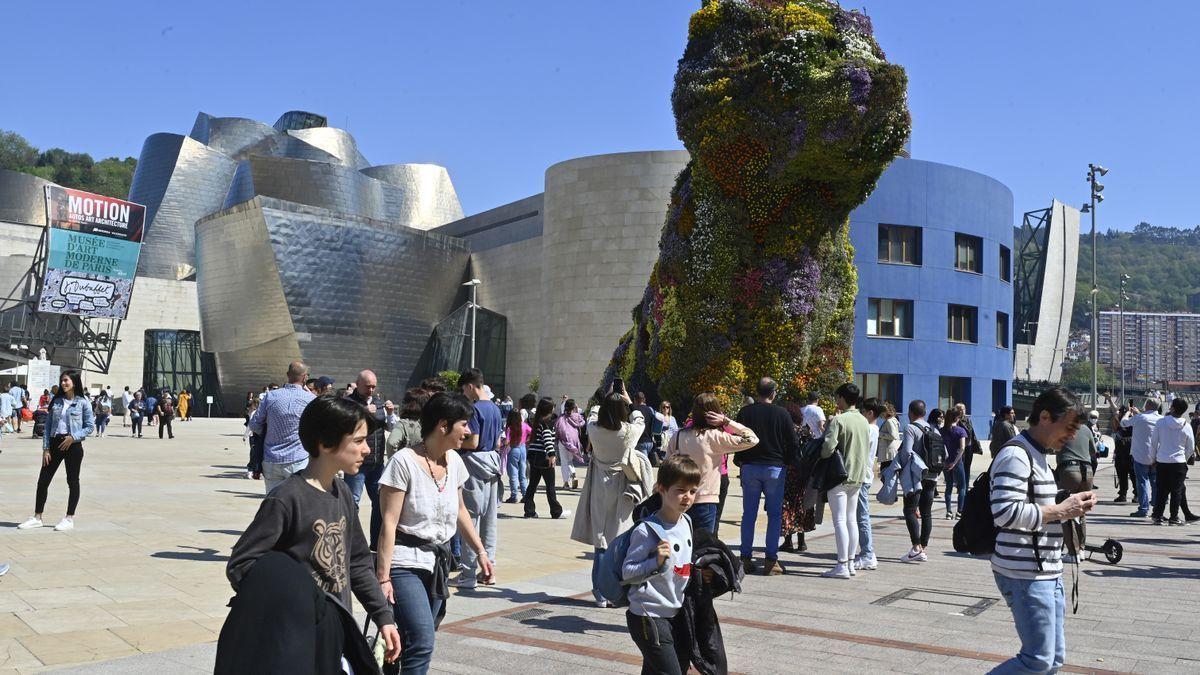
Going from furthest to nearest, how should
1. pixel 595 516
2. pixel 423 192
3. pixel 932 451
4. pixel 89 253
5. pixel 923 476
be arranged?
pixel 423 192 → pixel 89 253 → pixel 932 451 → pixel 923 476 → pixel 595 516

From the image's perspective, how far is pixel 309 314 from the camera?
4644 centimetres

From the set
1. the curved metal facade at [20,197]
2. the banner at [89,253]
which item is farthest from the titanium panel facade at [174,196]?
the banner at [89,253]

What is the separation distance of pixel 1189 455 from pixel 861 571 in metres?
6.36

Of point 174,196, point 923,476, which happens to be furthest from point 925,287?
point 174,196

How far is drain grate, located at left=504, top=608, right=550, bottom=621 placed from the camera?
6641mm

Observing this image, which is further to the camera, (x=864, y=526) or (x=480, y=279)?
(x=480, y=279)

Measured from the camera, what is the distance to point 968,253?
37562 millimetres

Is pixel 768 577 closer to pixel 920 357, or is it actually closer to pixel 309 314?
pixel 920 357

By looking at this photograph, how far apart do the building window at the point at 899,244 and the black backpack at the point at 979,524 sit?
32714 mm

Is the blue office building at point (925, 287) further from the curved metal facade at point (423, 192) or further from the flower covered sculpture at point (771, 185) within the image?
the curved metal facade at point (423, 192)

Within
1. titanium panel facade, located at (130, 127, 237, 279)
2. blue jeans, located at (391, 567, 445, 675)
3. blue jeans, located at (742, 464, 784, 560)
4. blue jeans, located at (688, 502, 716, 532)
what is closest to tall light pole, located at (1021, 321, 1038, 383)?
titanium panel facade, located at (130, 127, 237, 279)

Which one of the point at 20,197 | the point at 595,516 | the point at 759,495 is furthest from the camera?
the point at 20,197

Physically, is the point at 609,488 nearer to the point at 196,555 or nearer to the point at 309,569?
the point at 196,555

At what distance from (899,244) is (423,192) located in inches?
1900
